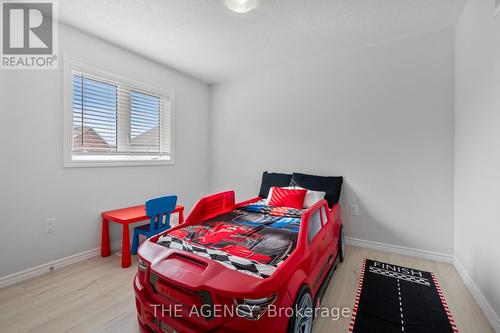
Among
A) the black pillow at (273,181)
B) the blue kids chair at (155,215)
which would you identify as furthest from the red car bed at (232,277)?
the black pillow at (273,181)

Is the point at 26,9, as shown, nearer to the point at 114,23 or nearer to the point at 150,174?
the point at 114,23

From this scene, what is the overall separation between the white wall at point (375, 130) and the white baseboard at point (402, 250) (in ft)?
0.16

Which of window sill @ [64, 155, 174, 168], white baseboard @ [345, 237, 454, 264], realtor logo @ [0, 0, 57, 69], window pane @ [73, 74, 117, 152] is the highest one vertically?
realtor logo @ [0, 0, 57, 69]

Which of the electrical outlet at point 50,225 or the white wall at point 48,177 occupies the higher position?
the white wall at point 48,177

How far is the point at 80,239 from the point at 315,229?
2243mm

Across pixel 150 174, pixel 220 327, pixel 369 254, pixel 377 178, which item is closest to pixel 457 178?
pixel 377 178

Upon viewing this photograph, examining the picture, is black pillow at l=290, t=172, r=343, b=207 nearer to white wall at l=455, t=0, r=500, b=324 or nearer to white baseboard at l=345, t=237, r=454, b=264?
white baseboard at l=345, t=237, r=454, b=264

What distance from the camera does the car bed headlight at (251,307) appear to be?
93 centimetres

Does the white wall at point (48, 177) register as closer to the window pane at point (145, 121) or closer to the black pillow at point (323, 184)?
the window pane at point (145, 121)

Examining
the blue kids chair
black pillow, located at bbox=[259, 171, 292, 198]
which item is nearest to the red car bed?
the blue kids chair

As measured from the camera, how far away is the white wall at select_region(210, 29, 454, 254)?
221 centimetres

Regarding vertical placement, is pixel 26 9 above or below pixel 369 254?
above

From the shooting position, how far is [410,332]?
1.32 metres

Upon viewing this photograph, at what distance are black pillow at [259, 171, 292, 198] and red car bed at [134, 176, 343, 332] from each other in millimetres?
1163
